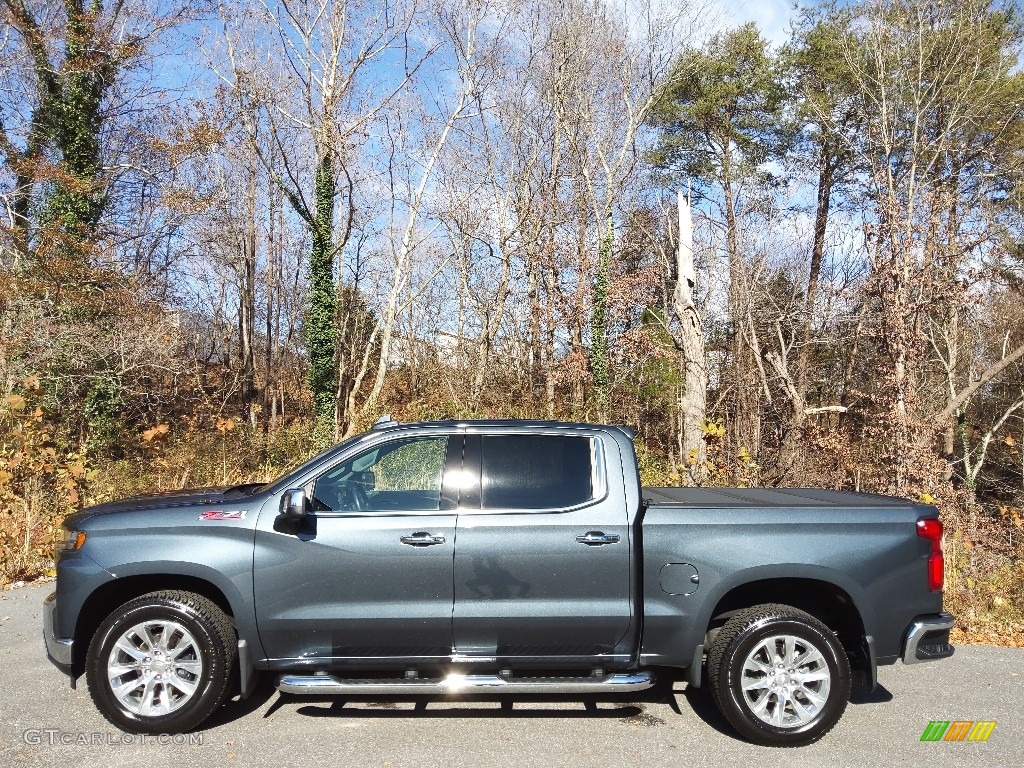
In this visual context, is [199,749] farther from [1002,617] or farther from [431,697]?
[1002,617]

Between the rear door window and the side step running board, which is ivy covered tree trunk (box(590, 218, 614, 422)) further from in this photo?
the side step running board

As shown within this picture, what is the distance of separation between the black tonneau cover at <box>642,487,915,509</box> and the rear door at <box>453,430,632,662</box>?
1.56 feet

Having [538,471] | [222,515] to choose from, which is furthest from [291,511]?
[538,471]

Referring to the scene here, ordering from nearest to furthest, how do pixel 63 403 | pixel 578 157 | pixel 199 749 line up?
pixel 199 749 < pixel 63 403 < pixel 578 157

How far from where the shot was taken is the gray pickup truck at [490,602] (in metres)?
4.20

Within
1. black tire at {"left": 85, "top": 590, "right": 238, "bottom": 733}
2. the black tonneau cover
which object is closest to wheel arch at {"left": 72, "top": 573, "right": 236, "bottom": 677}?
black tire at {"left": 85, "top": 590, "right": 238, "bottom": 733}

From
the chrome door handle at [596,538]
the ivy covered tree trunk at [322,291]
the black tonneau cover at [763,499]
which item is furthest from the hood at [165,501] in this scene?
the ivy covered tree trunk at [322,291]

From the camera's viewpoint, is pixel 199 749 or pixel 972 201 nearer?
pixel 199 749

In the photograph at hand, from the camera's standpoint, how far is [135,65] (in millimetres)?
19703

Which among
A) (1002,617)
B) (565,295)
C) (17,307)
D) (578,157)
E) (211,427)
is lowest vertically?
(1002,617)

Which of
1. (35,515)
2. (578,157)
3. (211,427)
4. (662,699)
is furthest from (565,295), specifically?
(662,699)

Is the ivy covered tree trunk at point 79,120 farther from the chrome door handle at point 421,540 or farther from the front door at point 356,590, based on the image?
the chrome door handle at point 421,540

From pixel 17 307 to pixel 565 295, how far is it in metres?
13.3

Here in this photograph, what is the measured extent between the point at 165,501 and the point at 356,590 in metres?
1.43
